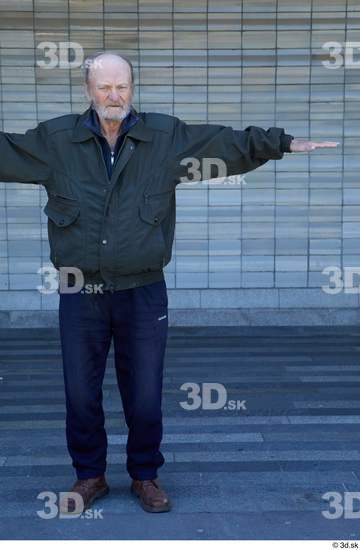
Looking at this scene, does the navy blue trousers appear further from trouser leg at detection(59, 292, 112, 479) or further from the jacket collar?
the jacket collar

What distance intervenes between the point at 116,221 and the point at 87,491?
131 centimetres

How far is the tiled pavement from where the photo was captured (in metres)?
3.77

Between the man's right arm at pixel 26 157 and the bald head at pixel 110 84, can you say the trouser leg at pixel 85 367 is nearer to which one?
the man's right arm at pixel 26 157

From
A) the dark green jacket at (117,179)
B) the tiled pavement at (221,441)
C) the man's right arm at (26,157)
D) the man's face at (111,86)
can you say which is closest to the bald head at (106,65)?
the man's face at (111,86)

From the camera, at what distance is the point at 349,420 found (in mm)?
5137

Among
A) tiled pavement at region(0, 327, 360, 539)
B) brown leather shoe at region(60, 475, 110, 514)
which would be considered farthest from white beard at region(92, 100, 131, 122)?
tiled pavement at region(0, 327, 360, 539)

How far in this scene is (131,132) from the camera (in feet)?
12.3

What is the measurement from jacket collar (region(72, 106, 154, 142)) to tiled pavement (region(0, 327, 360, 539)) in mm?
1756

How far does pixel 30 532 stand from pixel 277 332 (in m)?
3.99

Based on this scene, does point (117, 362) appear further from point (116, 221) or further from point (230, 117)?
point (230, 117)

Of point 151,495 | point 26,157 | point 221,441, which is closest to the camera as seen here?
point 26,157

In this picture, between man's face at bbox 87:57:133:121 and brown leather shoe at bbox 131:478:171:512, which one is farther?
brown leather shoe at bbox 131:478:171:512

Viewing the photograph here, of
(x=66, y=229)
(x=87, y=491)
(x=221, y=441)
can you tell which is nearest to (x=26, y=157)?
(x=66, y=229)

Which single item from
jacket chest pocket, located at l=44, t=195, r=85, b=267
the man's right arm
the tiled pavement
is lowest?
the tiled pavement
